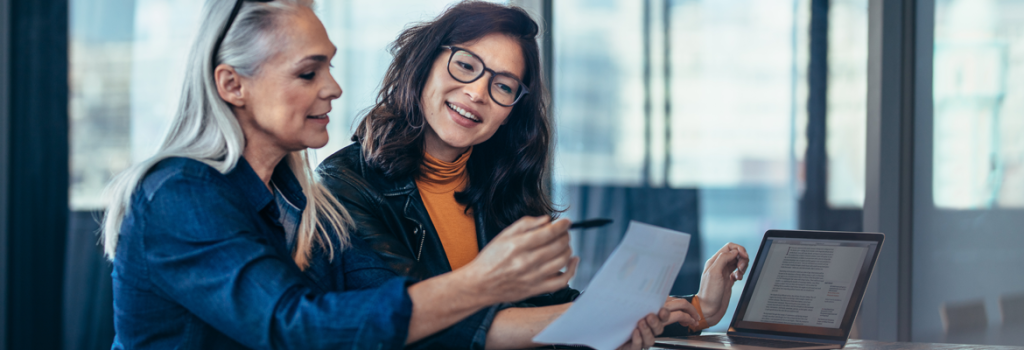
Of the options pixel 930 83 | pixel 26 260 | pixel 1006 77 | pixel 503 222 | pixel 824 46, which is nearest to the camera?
pixel 503 222

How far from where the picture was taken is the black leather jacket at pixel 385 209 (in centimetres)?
139

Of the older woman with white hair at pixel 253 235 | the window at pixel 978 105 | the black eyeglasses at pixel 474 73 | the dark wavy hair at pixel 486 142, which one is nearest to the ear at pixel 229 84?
the older woman with white hair at pixel 253 235

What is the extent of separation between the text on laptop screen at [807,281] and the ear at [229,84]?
107 centimetres

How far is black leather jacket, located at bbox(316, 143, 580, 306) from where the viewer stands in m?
1.39

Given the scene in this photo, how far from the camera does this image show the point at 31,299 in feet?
9.36

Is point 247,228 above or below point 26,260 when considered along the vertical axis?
above

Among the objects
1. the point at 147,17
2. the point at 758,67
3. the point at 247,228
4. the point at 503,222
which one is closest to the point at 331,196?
the point at 247,228

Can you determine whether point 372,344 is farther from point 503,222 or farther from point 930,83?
point 930,83

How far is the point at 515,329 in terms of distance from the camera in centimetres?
125

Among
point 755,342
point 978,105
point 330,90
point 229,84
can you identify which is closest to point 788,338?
point 755,342

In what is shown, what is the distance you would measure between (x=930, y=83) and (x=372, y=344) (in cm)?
240

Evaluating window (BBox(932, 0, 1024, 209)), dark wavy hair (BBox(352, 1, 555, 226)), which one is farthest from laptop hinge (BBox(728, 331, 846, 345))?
window (BBox(932, 0, 1024, 209))

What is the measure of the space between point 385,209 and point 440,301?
0.65 meters

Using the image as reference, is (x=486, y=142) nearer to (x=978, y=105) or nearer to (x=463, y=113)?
(x=463, y=113)
